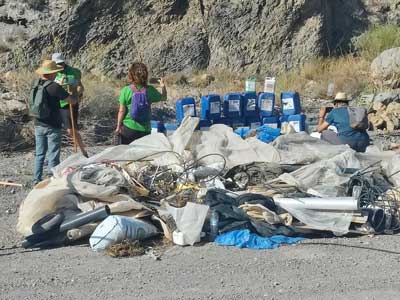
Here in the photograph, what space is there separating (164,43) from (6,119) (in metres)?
9.96

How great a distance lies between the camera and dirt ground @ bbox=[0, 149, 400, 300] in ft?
18.5

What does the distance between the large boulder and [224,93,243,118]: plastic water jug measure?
7793 mm

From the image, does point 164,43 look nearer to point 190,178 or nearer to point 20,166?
point 20,166

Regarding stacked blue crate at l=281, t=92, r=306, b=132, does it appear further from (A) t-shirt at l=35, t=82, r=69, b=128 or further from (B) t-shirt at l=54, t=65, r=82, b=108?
(A) t-shirt at l=35, t=82, r=69, b=128

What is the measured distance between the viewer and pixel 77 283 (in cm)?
584

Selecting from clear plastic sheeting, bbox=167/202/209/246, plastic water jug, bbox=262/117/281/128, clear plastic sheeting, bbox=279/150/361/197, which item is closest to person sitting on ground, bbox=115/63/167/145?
clear plastic sheeting, bbox=279/150/361/197

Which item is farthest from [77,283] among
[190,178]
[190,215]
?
[190,178]

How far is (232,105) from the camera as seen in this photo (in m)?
11.0

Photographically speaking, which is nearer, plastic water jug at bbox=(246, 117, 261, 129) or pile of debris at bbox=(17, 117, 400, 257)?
pile of debris at bbox=(17, 117, 400, 257)

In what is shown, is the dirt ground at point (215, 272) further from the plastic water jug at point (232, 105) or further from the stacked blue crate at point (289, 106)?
the stacked blue crate at point (289, 106)

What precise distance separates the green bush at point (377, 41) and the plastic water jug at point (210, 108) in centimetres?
1085

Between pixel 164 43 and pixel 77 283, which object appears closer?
pixel 77 283

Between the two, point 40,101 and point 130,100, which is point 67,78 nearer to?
point 130,100

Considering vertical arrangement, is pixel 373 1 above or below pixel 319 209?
above
